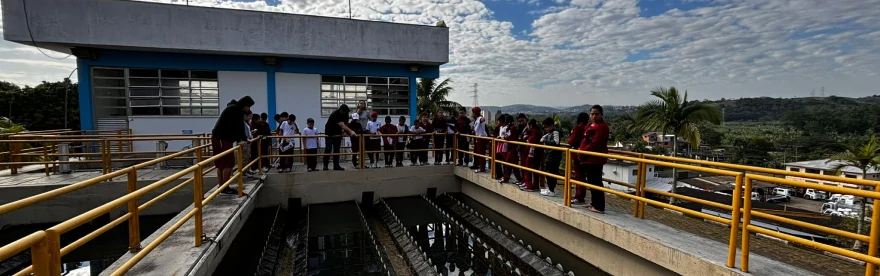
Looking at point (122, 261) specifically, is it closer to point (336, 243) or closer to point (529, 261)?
point (336, 243)

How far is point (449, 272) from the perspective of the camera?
6.23m

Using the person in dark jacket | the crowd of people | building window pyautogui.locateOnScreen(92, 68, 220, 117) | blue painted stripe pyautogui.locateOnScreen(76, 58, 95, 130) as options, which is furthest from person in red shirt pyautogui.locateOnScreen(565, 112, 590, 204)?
blue painted stripe pyautogui.locateOnScreen(76, 58, 95, 130)

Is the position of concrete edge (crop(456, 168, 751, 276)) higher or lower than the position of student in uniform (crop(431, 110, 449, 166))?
lower

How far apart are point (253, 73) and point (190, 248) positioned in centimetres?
1030

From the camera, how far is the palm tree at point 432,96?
29656 mm

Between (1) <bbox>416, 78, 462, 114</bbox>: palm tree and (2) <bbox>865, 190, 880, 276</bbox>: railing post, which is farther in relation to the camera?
(1) <bbox>416, 78, 462, 114</bbox>: palm tree

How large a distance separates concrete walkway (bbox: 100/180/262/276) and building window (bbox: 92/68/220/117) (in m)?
8.40

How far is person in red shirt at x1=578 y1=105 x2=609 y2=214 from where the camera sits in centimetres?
584

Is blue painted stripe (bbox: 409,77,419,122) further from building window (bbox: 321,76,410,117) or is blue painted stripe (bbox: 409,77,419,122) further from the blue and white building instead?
the blue and white building

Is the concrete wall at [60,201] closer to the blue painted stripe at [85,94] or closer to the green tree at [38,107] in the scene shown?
the blue painted stripe at [85,94]

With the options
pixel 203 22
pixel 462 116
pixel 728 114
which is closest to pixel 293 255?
pixel 462 116

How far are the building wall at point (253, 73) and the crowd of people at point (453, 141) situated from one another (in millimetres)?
4215

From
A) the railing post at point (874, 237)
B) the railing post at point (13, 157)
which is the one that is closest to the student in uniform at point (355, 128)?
the railing post at point (13, 157)

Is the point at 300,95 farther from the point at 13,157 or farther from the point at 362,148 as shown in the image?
the point at 13,157
